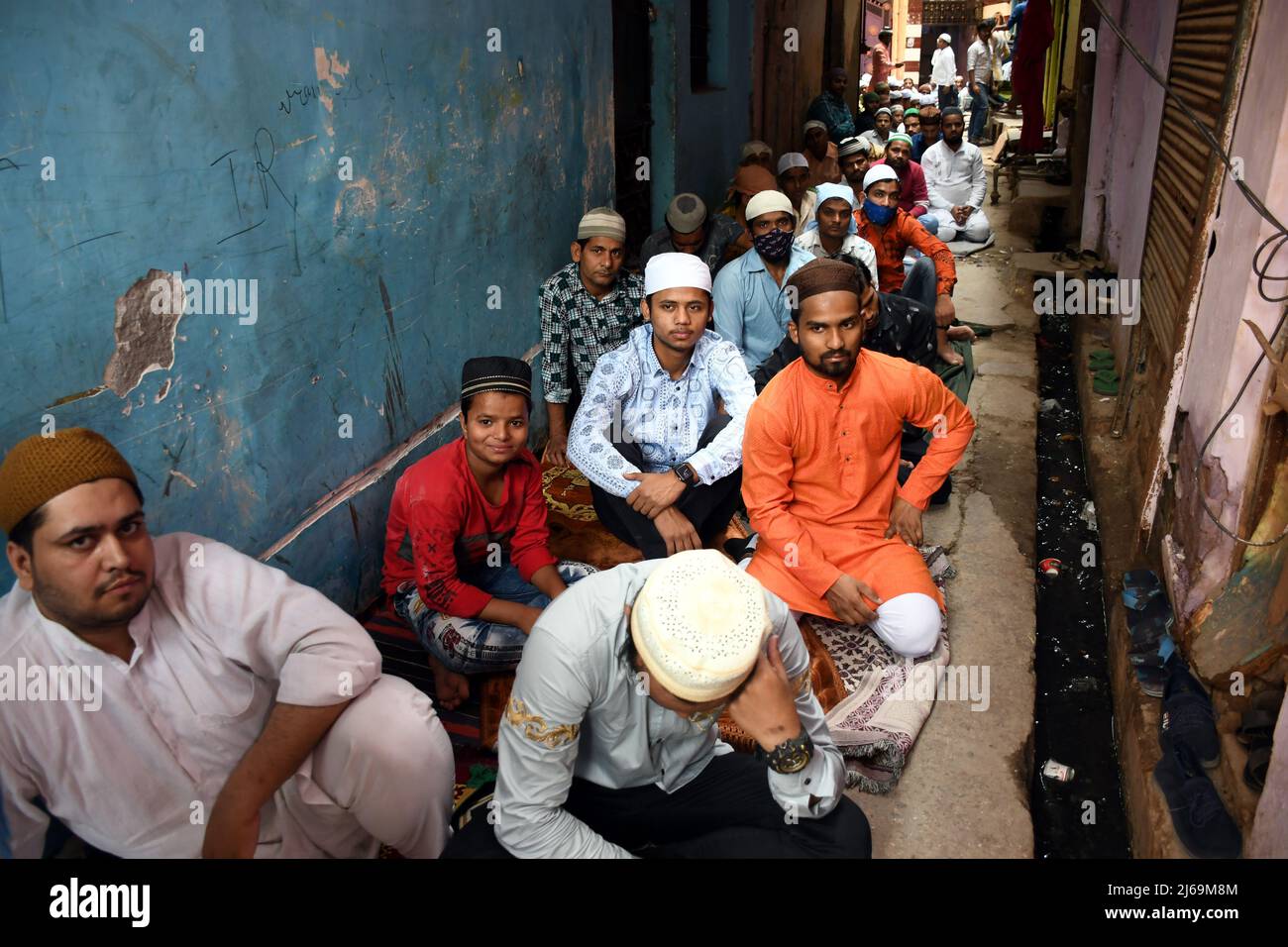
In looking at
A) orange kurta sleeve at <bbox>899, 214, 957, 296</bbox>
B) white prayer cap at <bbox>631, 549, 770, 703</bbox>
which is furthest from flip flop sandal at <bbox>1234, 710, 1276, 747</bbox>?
orange kurta sleeve at <bbox>899, 214, 957, 296</bbox>

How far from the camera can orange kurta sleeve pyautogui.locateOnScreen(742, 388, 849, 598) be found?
11.9ft

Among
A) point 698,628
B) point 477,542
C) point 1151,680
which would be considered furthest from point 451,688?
point 1151,680

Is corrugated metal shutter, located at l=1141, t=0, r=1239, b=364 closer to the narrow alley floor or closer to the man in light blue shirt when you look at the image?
the narrow alley floor

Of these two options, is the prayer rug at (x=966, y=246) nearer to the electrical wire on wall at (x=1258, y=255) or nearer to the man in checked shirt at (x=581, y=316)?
the man in checked shirt at (x=581, y=316)

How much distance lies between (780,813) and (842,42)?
14729mm

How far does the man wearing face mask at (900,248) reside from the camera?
5.93 metres

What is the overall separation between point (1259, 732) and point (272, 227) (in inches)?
139

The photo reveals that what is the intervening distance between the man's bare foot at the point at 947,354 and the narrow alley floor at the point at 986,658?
1.72 feet

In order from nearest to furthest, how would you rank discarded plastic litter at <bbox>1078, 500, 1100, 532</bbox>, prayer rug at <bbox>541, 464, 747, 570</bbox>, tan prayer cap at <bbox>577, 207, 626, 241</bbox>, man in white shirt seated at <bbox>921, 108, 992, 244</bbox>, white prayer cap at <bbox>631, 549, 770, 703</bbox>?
1. white prayer cap at <bbox>631, 549, 770, 703</bbox>
2. prayer rug at <bbox>541, 464, 747, 570</bbox>
3. tan prayer cap at <bbox>577, 207, 626, 241</bbox>
4. discarded plastic litter at <bbox>1078, 500, 1100, 532</bbox>
5. man in white shirt seated at <bbox>921, 108, 992, 244</bbox>

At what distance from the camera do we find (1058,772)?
11.7 feet

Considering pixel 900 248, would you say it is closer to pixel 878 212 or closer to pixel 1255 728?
pixel 878 212

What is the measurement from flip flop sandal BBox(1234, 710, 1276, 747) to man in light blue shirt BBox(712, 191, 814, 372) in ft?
9.82
